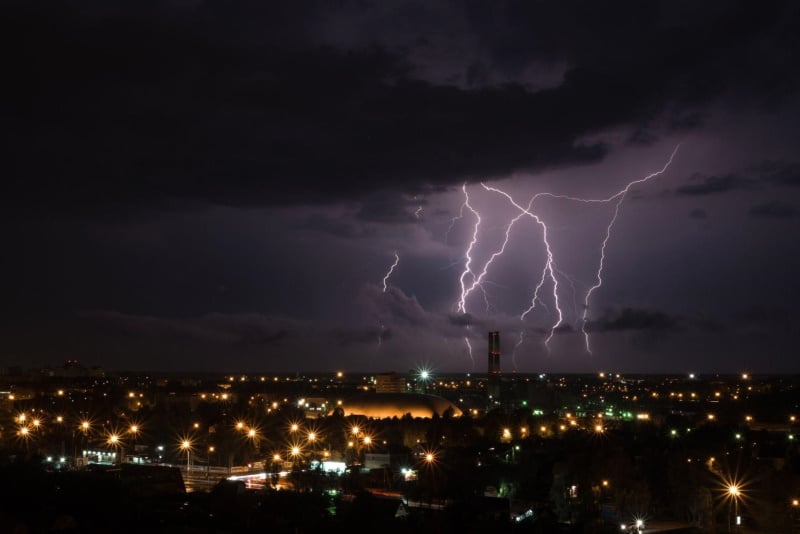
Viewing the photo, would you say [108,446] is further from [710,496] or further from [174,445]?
[710,496]

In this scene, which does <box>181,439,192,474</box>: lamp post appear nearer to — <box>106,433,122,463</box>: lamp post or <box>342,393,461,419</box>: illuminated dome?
<box>106,433,122,463</box>: lamp post

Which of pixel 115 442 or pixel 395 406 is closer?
pixel 115 442

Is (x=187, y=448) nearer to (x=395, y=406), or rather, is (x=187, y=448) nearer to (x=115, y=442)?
(x=115, y=442)

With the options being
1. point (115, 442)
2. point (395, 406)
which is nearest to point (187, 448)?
point (115, 442)

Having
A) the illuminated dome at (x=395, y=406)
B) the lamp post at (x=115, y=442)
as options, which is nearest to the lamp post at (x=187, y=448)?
the lamp post at (x=115, y=442)

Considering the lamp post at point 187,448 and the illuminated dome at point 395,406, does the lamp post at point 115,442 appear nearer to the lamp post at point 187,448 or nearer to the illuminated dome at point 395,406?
the lamp post at point 187,448

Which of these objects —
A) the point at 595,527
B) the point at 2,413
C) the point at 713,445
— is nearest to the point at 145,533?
the point at 595,527

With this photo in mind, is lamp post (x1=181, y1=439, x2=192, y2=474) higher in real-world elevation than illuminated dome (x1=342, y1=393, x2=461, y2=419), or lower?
lower

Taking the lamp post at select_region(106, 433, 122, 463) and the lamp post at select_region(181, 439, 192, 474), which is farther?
the lamp post at select_region(106, 433, 122, 463)

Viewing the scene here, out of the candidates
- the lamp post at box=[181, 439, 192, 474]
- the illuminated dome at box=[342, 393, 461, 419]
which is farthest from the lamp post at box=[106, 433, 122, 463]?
the illuminated dome at box=[342, 393, 461, 419]
